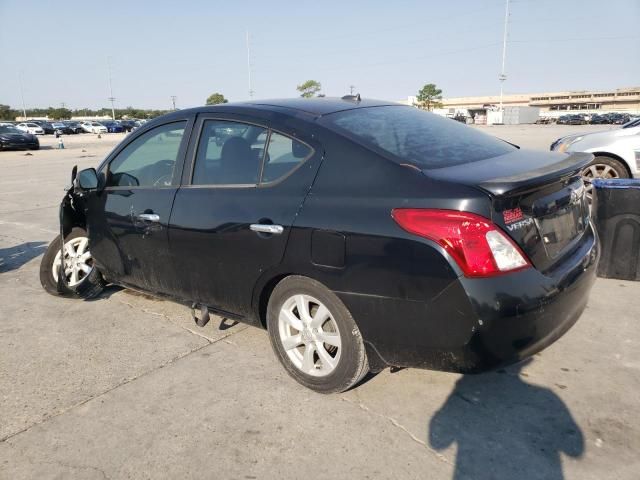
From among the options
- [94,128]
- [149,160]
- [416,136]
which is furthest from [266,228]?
[94,128]

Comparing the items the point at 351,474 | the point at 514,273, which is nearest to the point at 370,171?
the point at 514,273

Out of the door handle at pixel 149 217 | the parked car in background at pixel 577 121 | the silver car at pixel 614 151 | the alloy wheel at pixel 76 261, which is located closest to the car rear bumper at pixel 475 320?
the door handle at pixel 149 217

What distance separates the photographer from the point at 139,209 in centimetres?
367

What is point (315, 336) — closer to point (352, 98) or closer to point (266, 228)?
point (266, 228)

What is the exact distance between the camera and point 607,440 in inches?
94.3

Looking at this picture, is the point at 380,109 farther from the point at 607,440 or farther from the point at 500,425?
the point at 607,440

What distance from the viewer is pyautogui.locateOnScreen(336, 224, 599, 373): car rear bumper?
7.24ft

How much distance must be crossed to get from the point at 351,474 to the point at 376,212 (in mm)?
1209

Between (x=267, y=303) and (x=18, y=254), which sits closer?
(x=267, y=303)

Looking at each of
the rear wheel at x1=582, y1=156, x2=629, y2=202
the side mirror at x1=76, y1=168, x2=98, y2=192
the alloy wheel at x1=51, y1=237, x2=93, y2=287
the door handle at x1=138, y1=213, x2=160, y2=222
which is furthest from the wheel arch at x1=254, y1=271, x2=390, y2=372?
the rear wheel at x1=582, y1=156, x2=629, y2=202

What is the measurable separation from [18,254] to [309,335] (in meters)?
4.95

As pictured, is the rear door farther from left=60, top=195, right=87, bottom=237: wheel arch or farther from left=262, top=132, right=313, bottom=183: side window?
left=60, top=195, right=87, bottom=237: wheel arch

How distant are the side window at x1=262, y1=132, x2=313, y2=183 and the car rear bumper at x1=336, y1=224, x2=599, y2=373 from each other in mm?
810

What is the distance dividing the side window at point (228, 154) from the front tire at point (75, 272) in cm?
182
